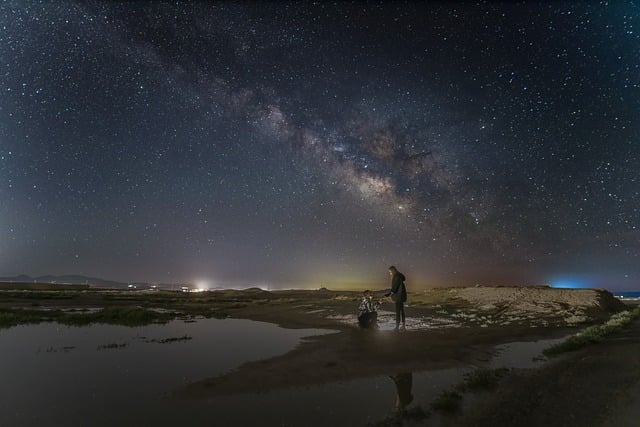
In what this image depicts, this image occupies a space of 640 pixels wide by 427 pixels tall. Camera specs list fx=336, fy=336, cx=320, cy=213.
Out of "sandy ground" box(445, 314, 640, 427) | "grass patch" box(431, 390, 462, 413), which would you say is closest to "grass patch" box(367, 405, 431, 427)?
"grass patch" box(431, 390, 462, 413)

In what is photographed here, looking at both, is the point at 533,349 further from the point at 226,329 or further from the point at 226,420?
the point at 226,329

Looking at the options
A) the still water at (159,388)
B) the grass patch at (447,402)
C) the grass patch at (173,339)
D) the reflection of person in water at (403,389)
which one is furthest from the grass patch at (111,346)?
the grass patch at (447,402)

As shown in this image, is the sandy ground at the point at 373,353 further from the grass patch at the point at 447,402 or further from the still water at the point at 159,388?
the grass patch at the point at 447,402

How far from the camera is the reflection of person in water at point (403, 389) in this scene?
7406 millimetres

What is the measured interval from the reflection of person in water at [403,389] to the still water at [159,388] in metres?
0.12

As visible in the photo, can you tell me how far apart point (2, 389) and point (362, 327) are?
14.7 m

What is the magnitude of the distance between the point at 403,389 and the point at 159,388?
6.22 metres

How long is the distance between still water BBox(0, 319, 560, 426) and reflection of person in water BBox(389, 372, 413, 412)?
0.12m

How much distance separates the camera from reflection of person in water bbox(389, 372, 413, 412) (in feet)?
24.3

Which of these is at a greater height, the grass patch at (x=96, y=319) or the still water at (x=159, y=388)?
the still water at (x=159, y=388)

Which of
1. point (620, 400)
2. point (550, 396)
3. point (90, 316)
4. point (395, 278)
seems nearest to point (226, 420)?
point (550, 396)

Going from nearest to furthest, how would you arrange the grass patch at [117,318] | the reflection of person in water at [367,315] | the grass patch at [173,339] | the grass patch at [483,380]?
the grass patch at [483,380] → the grass patch at [173,339] → the reflection of person in water at [367,315] → the grass patch at [117,318]

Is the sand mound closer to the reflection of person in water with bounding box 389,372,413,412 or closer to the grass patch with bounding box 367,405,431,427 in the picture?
the reflection of person in water with bounding box 389,372,413,412

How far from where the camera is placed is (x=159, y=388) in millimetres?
8633
